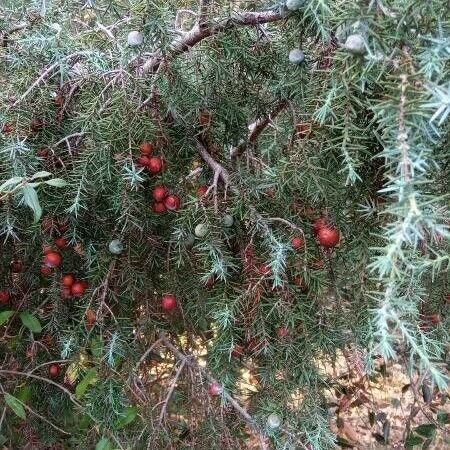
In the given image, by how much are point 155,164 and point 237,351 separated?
12.8 inches

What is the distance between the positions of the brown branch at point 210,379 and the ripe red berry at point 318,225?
0.32 m

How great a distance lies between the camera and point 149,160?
0.88 metres

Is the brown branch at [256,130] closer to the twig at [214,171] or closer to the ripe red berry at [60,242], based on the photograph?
the twig at [214,171]

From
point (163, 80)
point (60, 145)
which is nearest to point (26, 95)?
point (60, 145)

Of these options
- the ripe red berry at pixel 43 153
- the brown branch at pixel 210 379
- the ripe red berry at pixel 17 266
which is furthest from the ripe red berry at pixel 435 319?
the ripe red berry at pixel 17 266

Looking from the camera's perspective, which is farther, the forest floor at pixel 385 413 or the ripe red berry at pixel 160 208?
the forest floor at pixel 385 413

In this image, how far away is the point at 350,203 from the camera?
0.80 metres

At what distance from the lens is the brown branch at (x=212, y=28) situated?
78cm

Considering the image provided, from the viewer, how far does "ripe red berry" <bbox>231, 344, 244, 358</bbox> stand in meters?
0.92

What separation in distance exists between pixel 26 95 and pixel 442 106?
63 cm

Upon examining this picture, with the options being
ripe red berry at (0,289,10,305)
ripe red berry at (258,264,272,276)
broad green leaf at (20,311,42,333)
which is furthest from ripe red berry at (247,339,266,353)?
ripe red berry at (0,289,10,305)

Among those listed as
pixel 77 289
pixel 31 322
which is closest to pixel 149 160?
pixel 77 289

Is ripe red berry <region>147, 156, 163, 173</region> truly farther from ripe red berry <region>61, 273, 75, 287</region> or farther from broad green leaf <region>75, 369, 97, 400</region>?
broad green leaf <region>75, 369, 97, 400</region>

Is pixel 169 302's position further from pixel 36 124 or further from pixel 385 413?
pixel 385 413
